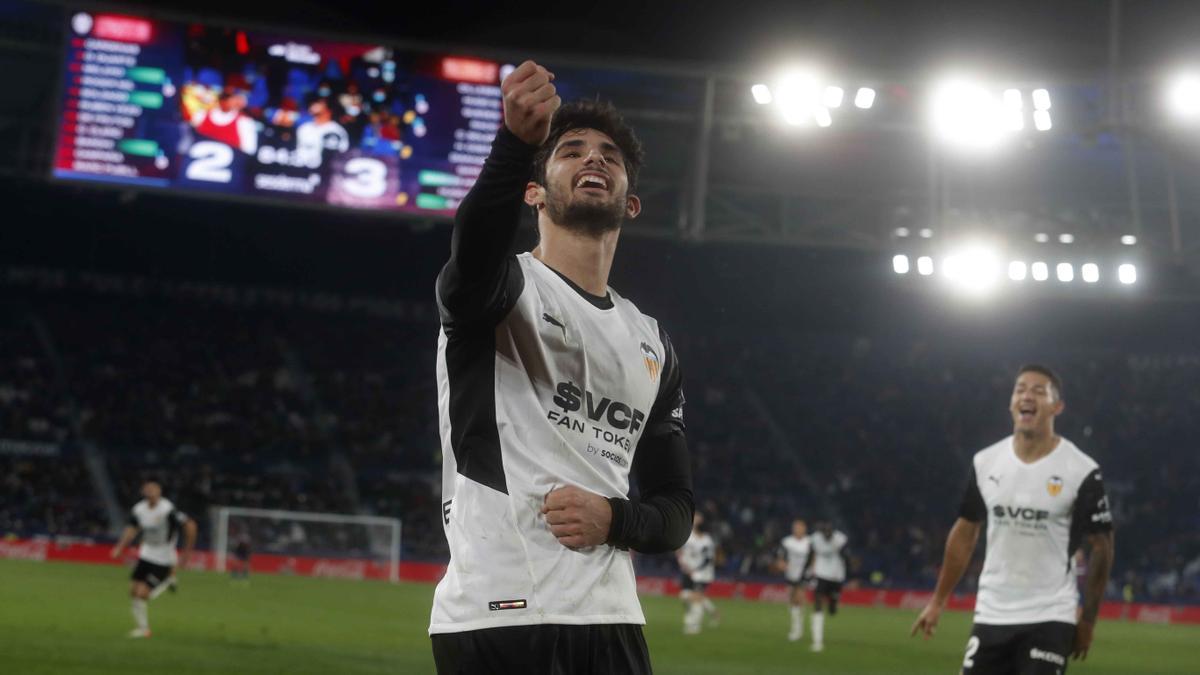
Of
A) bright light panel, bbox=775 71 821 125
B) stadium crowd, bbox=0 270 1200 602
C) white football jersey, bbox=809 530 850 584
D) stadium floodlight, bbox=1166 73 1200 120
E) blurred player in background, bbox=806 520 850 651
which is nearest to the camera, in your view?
stadium floodlight, bbox=1166 73 1200 120

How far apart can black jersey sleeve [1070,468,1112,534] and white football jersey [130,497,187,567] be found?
12884mm

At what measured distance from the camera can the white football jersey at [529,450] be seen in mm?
3289

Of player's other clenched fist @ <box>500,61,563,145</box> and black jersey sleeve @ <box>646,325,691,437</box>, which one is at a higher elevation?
player's other clenched fist @ <box>500,61,563,145</box>

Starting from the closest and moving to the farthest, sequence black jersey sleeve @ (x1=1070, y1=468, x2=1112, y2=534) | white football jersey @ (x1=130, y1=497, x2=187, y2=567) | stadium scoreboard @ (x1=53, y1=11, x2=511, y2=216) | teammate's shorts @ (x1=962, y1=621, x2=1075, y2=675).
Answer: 1. teammate's shorts @ (x1=962, y1=621, x2=1075, y2=675)
2. black jersey sleeve @ (x1=1070, y1=468, x2=1112, y2=534)
3. white football jersey @ (x1=130, y1=497, x2=187, y2=567)
4. stadium scoreboard @ (x1=53, y1=11, x2=511, y2=216)

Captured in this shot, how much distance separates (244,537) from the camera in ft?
104

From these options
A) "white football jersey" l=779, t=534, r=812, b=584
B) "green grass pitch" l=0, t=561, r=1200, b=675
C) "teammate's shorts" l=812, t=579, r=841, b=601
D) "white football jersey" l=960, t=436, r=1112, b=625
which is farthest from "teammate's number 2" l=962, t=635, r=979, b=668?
"white football jersey" l=779, t=534, r=812, b=584

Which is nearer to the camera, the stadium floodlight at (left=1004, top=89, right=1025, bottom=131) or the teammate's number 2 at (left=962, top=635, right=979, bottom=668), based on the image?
the teammate's number 2 at (left=962, top=635, right=979, bottom=668)

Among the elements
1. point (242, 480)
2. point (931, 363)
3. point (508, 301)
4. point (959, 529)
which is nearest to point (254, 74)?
point (242, 480)

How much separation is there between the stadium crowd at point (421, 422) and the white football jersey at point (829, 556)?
1427cm

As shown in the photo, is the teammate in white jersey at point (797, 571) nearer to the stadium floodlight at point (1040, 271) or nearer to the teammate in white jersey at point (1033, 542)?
the stadium floodlight at point (1040, 271)

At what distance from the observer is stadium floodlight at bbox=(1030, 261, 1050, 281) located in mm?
24219

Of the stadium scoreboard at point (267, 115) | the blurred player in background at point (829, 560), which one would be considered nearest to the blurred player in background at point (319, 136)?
the stadium scoreboard at point (267, 115)

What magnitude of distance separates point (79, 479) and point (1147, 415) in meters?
32.3

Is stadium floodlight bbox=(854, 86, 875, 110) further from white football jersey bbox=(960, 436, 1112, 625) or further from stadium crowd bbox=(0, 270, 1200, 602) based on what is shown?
white football jersey bbox=(960, 436, 1112, 625)
